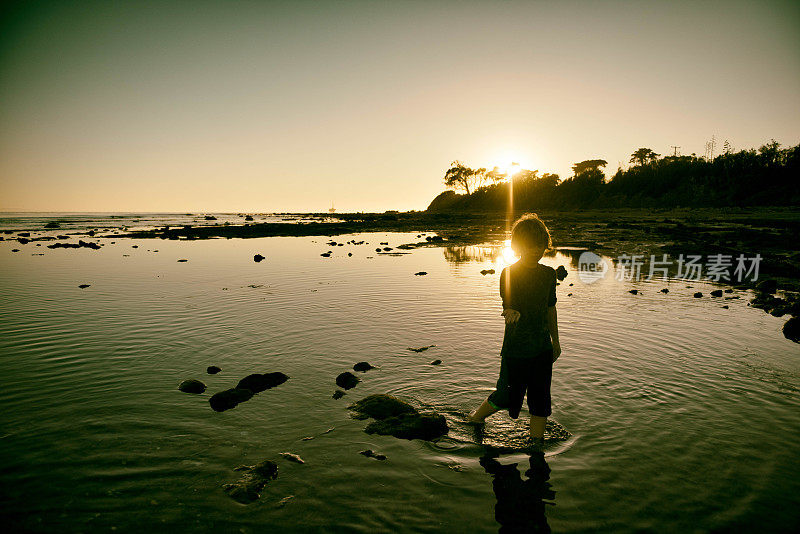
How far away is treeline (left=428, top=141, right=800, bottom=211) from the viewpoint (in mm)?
57094

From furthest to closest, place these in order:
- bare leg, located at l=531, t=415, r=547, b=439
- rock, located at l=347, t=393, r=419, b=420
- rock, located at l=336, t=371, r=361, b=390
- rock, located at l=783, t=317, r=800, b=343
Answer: rock, located at l=783, t=317, r=800, b=343, rock, located at l=336, t=371, r=361, b=390, rock, located at l=347, t=393, r=419, b=420, bare leg, located at l=531, t=415, r=547, b=439

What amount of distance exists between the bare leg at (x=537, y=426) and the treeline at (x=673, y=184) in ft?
212

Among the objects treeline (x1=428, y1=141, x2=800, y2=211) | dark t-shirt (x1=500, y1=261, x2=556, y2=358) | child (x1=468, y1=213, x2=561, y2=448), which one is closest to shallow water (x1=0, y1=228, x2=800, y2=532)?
child (x1=468, y1=213, x2=561, y2=448)

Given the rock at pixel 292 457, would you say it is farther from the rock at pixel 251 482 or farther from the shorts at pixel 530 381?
the shorts at pixel 530 381

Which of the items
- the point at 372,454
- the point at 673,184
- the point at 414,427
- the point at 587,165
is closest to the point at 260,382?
the point at 372,454

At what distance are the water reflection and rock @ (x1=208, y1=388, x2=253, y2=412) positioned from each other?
4.08 m

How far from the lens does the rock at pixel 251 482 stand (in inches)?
181

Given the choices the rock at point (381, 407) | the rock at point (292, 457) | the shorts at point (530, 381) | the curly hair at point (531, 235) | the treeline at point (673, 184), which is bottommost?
the rock at point (292, 457)

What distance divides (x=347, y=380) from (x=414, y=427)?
2.03 metres

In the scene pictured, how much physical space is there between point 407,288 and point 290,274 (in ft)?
24.2

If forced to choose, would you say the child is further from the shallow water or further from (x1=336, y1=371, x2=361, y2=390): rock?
(x1=336, y1=371, x2=361, y2=390): rock

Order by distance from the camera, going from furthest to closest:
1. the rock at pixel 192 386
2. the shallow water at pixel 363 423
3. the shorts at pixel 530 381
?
1. the rock at pixel 192 386
2. the shorts at pixel 530 381
3. the shallow water at pixel 363 423

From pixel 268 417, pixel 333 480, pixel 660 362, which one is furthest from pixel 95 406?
pixel 660 362

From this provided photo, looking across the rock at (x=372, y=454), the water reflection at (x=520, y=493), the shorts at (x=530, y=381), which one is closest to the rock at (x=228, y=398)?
the rock at (x=372, y=454)
